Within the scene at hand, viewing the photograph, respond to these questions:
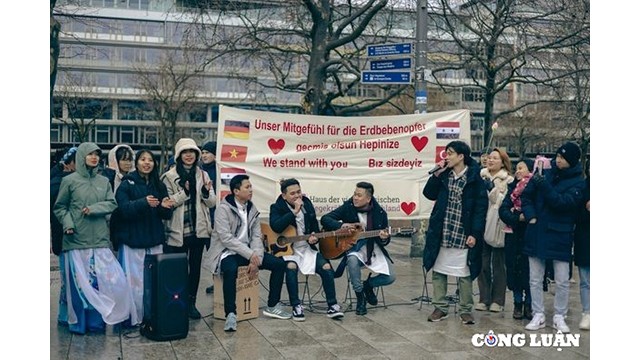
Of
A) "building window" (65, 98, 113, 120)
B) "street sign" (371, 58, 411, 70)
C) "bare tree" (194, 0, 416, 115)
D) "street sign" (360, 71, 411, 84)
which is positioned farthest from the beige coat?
A: "building window" (65, 98, 113, 120)

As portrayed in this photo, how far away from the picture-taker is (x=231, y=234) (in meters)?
7.54

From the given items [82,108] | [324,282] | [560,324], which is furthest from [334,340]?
[82,108]

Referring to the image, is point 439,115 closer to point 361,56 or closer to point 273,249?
point 273,249

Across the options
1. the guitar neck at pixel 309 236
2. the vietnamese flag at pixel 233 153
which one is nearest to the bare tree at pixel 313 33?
the vietnamese flag at pixel 233 153

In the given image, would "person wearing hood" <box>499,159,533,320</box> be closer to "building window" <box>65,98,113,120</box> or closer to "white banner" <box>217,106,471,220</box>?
"white banner" <box>217,106,471,220</box>

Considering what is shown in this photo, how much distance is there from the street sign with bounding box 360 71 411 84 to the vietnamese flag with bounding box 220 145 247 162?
3.09 metres

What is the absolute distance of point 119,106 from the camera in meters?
59.1

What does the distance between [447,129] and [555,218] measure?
2.48 m

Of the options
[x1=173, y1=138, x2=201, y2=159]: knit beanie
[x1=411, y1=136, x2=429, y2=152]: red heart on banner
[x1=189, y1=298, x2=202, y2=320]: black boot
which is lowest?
[x1=189, y1=298, x2=202, y2=320]: black boot

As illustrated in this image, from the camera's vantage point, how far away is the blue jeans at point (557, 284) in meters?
7.36

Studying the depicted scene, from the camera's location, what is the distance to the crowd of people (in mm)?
7070

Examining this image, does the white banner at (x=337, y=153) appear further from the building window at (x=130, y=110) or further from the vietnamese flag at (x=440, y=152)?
the building window at (x=130, y=110)

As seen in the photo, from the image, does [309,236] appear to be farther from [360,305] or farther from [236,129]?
[236,129]

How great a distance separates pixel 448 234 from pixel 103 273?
358 centimetres
